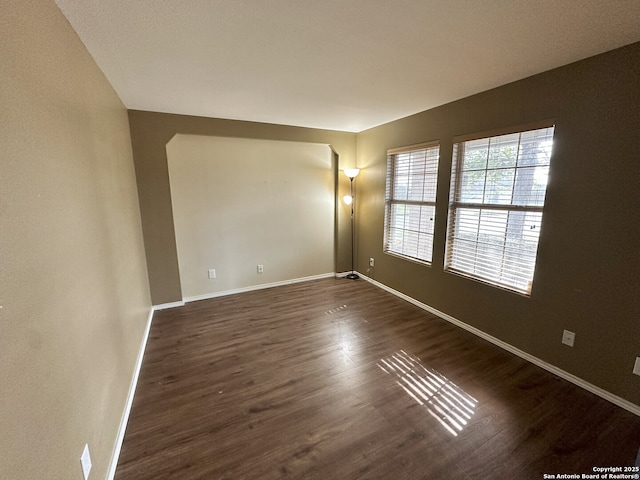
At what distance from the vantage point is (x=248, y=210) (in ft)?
12.7

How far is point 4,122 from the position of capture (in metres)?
0.83

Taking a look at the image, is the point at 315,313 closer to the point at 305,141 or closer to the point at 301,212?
the point at 301,212

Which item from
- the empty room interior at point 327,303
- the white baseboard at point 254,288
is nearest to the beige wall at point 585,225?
the empty room interior at point 327,303

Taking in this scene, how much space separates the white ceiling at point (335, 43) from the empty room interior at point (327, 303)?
18mm

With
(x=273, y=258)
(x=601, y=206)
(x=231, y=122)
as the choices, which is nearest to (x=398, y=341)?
(x=601, y=206)

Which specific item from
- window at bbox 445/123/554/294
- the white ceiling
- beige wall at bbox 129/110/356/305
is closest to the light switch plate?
window at bbox 445/123/554/294

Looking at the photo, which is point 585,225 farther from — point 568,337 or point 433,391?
point 433,391

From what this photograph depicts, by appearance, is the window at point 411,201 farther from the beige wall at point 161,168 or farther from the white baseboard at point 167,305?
the white baseboard at point 167,305

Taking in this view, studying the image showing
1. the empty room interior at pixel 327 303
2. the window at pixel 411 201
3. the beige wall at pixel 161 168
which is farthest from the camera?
the window at pixel 411 201

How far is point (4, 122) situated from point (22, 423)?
0.90 metres

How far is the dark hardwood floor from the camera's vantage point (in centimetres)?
149

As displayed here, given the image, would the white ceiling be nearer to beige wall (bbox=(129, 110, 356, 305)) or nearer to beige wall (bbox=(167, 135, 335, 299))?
beige wall (bbox=(129, 110, 356, 305))

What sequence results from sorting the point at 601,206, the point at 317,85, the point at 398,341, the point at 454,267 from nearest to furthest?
the point at 601,206, the point at 317,85, the point at 398,341, the point at 454,267

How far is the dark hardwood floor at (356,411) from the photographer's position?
1.49m
